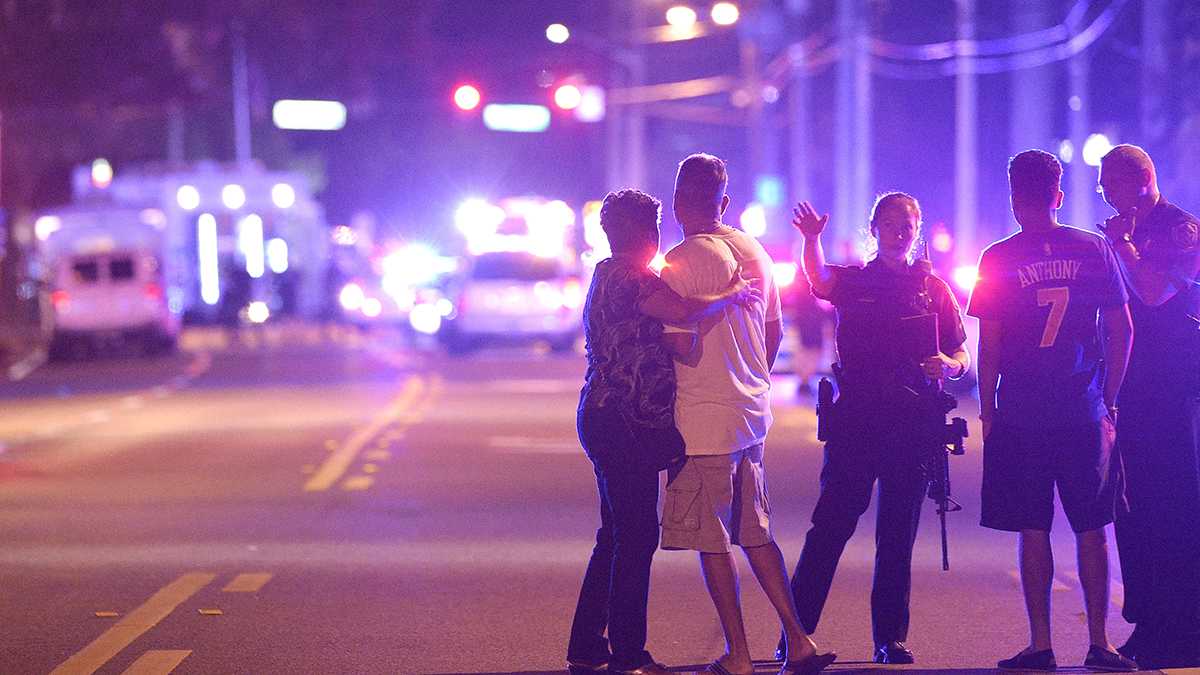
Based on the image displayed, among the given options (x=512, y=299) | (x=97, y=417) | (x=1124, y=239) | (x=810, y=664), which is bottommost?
(x=97, y=417)

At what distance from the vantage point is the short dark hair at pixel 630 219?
6566 mm

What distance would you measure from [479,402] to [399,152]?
63.4 metres

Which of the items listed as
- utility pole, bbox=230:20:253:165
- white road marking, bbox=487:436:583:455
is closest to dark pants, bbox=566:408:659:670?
white road marking, bbox=487:436:583:455

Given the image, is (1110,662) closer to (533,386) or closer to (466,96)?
(533,386)

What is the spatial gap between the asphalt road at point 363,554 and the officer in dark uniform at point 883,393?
41 cm

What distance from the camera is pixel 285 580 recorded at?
9.27 m

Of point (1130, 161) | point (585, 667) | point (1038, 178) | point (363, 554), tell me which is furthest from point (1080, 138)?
point (585, 667)

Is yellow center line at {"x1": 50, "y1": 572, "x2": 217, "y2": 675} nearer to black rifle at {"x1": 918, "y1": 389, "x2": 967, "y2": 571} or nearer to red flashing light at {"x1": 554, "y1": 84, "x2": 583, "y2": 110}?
black rifle at {"x1": 918, "y1": 389, "x2": 967, "y2": 571}

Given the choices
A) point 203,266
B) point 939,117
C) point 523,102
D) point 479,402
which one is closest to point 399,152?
point 203,266

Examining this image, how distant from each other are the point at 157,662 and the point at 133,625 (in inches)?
32.9

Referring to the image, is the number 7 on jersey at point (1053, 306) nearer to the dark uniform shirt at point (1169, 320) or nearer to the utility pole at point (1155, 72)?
the dark uniform shirt at point (1169, 320)

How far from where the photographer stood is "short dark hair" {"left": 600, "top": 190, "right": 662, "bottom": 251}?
657 centimetres

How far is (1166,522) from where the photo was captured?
6.89m

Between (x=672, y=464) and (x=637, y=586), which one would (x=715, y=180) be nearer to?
(x=672, y=464)
